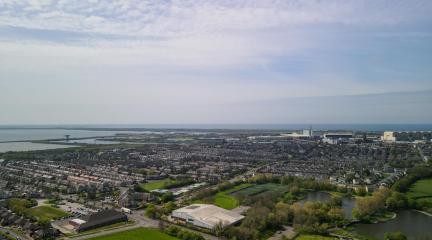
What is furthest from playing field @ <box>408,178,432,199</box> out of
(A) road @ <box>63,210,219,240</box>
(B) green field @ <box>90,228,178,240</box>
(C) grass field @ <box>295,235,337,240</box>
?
(B) green field @ <box>90,228,178,240</box>

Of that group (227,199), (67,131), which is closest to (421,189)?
(227,199)

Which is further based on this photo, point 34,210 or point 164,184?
point 164,184

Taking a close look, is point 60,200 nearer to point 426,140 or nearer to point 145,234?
point 145,234

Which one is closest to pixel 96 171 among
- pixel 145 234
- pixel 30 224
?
pixel 30 224

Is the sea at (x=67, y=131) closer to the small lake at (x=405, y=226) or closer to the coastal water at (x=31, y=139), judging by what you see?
the coastal water at (x=31, y=139)

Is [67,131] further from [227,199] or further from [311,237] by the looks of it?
[311,237]

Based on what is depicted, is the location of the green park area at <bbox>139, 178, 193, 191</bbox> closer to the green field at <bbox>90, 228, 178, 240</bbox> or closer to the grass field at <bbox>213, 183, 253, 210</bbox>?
the grass field at <bbox>213, 183, 253, 210</bbox>

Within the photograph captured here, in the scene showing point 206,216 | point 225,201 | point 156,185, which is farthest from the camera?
point 156,185

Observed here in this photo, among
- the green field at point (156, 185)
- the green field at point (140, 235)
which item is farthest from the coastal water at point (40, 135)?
the green field at point (140, 235)
